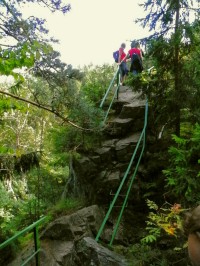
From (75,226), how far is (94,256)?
1512 mm

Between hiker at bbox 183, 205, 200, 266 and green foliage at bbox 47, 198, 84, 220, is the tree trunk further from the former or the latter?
hiker at bbox 183, 205, 200, 266

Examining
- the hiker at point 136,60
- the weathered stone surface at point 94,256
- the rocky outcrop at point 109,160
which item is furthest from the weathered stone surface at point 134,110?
the weathered stone surface at point 94,256

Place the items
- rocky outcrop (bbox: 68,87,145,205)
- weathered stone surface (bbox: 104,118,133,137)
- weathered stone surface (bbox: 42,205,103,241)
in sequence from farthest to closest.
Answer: weathered stone surface (bbox: 104,118,133,137) < rocky outcrop (bbox: 68,87,145,205) < weathered stone surface (bbox: 42,205,103,241)

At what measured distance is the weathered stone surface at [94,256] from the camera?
4562mm

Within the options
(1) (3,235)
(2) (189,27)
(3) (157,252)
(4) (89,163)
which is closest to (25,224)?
(1) (3,235)

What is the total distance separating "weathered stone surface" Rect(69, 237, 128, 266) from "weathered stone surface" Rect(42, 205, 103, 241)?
2.71 ft

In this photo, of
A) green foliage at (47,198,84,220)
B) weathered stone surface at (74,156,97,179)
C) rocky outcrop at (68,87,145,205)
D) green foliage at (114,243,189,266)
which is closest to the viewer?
green foliage at (114,243,189,266)

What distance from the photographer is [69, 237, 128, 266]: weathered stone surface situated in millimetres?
4562

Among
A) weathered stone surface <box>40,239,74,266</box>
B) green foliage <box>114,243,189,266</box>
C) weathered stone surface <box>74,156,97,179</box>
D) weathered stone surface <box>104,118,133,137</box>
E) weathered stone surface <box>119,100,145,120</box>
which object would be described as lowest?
weathered stone surface <box>40,239,74,266</box>

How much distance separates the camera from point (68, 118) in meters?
6.06

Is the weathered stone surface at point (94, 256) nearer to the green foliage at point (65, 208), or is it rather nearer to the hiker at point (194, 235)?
the green foliage at point (65, 208)

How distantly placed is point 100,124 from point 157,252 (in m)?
2.98

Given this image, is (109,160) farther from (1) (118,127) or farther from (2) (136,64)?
(2) (136,64)

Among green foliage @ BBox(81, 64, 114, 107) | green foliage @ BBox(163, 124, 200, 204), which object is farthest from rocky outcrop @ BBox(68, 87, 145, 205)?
green foliage @ BBox(163, 124, 200, 204)
